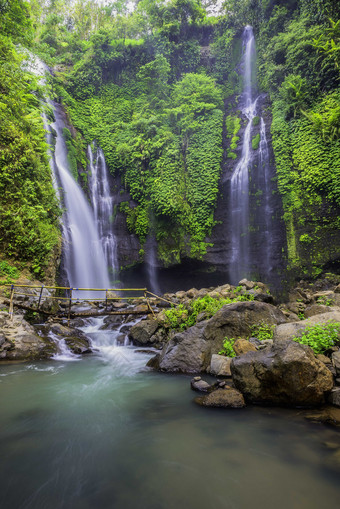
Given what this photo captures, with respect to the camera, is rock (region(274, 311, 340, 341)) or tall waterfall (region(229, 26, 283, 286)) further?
tall waterfall (region(229, 26, 283, 286))

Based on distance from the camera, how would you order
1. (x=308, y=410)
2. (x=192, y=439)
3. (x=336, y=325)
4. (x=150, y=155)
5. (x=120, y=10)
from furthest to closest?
(x=120, y=10)
(x=150, y=155)
(x=336, y=325)
(x=308, y=410)
(x=192, y=439)

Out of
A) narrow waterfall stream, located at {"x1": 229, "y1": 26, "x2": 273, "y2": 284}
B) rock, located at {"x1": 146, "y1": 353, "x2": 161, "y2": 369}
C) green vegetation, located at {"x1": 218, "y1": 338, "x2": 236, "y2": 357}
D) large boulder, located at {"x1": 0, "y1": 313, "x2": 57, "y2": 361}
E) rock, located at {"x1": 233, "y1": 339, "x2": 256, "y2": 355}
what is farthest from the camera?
narrow waterfall stream, located at {"x1": 229, "y1": 26, "x2": 273, "y2": 284}

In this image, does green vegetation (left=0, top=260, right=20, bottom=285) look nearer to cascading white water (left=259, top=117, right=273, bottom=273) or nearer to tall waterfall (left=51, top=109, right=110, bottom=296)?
tall waterfall (left=51, top=109, right=110, bottom=296)

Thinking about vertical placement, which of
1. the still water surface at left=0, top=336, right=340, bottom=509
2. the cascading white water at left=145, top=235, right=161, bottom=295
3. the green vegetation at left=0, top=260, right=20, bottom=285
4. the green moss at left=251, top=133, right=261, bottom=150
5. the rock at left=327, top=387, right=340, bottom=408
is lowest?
the still water surface at left=0, top=336, right=340, bottom=509

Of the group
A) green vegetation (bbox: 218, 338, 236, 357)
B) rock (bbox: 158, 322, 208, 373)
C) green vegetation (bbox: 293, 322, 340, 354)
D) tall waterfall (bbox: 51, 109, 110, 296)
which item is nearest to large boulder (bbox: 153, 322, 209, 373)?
rock (bbox: 158, 322, 208, 373)

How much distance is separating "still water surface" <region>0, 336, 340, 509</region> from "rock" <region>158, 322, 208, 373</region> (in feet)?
3.50

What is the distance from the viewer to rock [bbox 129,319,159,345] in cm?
828

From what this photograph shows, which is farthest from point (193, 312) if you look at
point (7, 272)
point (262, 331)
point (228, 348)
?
point (7, 272)

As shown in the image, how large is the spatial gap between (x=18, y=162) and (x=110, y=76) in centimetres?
1726

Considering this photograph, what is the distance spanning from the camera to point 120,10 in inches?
1005

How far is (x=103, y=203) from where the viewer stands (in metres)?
19.3

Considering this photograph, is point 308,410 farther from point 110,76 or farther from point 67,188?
point 110,76

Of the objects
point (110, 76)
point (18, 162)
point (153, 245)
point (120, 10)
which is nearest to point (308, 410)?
point (18, 162)

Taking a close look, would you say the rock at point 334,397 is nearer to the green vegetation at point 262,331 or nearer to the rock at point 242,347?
the rock at point 242,347
